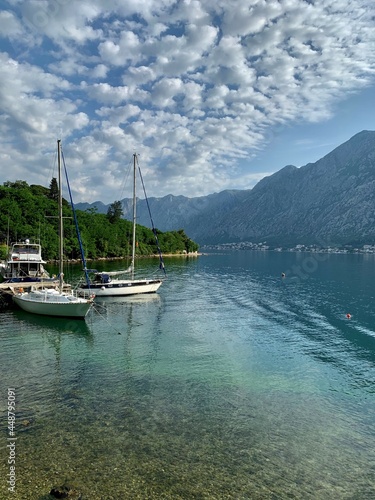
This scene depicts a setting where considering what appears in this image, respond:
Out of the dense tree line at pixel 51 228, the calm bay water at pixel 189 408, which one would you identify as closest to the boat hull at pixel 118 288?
the calm bay water at pixel 189 408

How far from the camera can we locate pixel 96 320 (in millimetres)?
39844

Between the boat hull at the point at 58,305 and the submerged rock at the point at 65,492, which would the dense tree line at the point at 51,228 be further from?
the submerged rock at the point at 65,492

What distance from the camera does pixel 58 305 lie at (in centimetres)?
3772

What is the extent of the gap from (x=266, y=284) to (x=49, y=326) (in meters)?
53.4

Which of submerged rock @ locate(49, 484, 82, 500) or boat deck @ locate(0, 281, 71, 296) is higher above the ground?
boat deck @ locate(0, 281, 71, 296)

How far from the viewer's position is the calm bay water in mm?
13000

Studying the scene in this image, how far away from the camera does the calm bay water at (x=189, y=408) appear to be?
1300 centimetres

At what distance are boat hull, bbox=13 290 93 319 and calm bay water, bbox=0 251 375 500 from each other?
108 cm

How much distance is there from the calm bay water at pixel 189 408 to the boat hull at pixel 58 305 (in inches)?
Result: 42.5

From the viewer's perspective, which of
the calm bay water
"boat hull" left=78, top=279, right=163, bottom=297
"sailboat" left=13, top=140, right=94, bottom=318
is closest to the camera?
the calm bay water

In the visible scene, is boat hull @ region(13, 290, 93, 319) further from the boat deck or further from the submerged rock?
the submerged rock

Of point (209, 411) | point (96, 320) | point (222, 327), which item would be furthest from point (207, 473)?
point (96, 320)

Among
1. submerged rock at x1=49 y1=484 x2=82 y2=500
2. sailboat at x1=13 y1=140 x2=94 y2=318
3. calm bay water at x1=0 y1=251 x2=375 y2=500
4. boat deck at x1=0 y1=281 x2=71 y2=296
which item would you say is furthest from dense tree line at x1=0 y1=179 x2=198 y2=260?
submerged rock at x1=49 y1=484 x2=82 y2=500

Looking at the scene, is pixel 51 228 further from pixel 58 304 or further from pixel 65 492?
pixel 65 492
